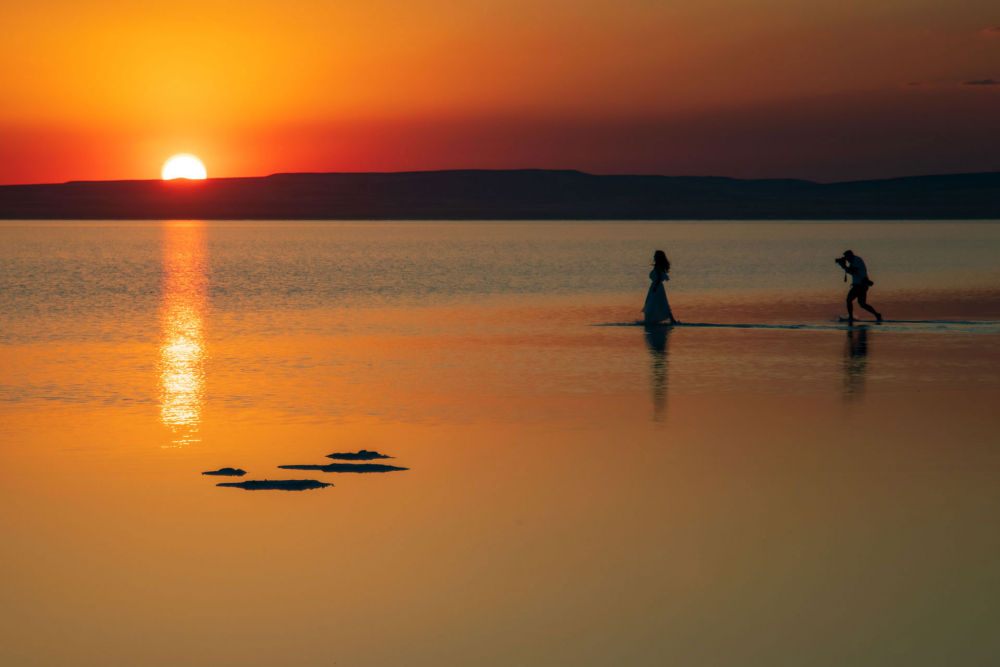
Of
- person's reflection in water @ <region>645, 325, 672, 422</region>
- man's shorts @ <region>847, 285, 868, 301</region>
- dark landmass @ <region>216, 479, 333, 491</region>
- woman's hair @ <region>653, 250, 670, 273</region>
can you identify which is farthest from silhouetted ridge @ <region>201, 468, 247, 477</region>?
man's shorts @ <region>847, 285, 868, 301</region>

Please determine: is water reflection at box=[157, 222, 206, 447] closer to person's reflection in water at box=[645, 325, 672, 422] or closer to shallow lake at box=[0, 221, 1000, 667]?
shallow lake at box=[0, 221, 1000, 667]

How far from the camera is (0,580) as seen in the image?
6.46m

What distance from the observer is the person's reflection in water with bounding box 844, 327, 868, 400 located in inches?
506

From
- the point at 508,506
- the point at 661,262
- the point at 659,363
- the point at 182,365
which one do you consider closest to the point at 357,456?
the point at 508,506

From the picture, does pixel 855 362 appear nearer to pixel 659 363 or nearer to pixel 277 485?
pixel 659 363

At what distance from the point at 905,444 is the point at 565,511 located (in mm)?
3635

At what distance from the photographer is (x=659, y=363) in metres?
15.5

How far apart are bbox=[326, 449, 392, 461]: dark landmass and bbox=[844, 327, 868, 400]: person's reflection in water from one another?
5480 millimetres

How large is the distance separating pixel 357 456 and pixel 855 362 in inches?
334

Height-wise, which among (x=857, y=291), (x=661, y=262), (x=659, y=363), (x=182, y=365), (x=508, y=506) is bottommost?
(x=508, y=506)

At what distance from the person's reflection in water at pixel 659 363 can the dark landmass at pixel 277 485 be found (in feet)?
12.7

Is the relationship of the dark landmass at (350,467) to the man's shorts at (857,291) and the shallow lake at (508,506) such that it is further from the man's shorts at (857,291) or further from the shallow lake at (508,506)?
the man's shorts at (857,291)

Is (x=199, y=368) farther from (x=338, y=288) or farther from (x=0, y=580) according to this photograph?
(x=338, y=288)

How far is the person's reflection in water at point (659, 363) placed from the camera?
1177 cm
